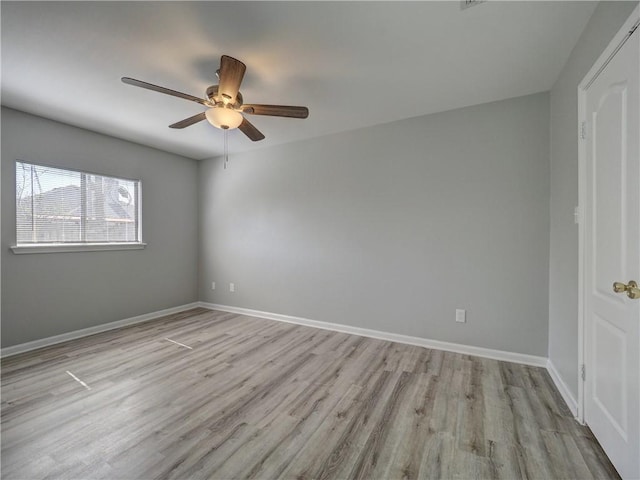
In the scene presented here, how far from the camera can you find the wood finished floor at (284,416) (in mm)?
1453

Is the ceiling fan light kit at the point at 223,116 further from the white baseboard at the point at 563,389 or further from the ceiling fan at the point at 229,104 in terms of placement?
the white baseboard at the point at 563,389

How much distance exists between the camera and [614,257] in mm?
1420

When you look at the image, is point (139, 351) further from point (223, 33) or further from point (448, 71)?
point (448, 71)

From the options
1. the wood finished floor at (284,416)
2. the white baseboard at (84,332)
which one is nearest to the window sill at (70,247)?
the white baseboard at (84,332)

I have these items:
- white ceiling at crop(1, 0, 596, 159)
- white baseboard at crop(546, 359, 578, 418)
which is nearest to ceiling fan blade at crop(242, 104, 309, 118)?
white ceiling at crop(1, 0, 596, 159)

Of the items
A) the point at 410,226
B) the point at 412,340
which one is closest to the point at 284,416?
the point at 412,340

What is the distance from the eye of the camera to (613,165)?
144 centimetres

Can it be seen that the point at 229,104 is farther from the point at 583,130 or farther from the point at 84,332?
the point at 84,332

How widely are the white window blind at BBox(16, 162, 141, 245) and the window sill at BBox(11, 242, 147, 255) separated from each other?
66mm

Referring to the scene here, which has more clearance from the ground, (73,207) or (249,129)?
(249,129)

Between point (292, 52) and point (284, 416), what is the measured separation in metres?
2.55

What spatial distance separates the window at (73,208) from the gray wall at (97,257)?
10 cm

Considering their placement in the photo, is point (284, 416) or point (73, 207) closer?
point (284, 416)

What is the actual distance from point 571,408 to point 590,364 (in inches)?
18.4
